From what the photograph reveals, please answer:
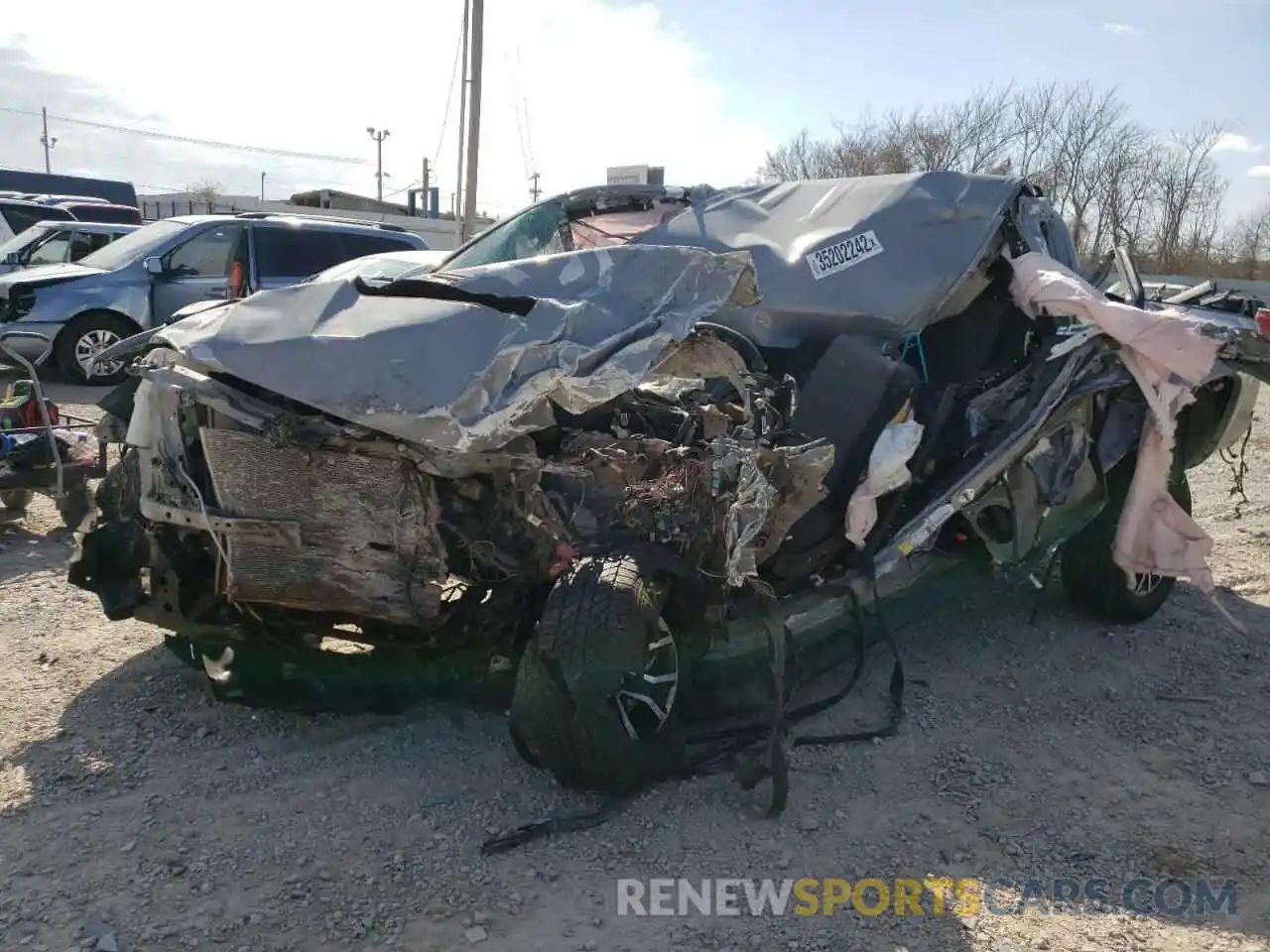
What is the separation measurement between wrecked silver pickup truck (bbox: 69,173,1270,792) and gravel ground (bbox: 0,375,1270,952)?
0.82 feet

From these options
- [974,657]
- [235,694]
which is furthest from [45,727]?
[974,657]

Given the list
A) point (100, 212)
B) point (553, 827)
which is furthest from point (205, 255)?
point (553, 827)

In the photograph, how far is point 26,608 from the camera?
179 inches

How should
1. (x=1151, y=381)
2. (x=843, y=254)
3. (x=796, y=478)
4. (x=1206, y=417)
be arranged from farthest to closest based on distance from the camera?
(x=1206, y=417), (x=843, y=254), (x=1151, y=381), (x=796, y=478)

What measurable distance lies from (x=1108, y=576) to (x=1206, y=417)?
2.96ft

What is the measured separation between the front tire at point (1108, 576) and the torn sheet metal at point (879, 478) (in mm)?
1379

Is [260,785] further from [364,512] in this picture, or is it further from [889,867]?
[889,867]

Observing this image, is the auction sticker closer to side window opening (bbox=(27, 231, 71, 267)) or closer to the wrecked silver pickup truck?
the wrecked silver pickup truck

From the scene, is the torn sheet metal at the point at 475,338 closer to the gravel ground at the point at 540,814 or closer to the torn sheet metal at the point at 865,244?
the torn sheet metal at the point at 865,244

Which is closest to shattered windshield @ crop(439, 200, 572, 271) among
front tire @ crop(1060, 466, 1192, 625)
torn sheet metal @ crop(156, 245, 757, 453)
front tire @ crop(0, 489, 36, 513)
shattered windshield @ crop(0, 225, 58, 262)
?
torn sheet metal @ crop(156, 245, 757, 453)

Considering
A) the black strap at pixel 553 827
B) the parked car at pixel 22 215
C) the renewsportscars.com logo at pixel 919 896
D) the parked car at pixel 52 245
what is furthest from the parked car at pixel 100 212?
the renewsportscars.com logo at pixel 919 896

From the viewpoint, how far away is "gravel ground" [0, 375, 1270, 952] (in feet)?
8.57

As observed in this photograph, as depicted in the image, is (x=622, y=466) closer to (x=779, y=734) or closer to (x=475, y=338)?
(x=475, y=338)

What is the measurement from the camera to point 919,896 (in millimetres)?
2793
